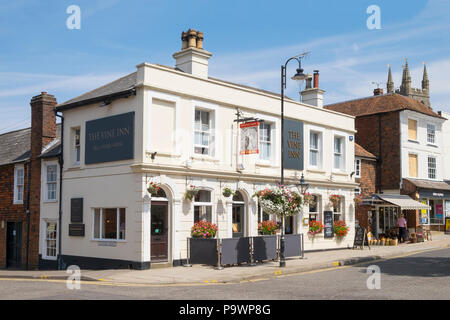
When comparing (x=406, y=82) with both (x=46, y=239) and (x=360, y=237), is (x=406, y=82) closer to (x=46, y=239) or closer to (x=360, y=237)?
(x=360, y=237)

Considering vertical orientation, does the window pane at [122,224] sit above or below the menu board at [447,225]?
above

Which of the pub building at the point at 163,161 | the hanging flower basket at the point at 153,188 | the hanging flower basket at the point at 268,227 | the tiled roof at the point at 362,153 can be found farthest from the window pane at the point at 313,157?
the hanging flower basket at the point at 153,188

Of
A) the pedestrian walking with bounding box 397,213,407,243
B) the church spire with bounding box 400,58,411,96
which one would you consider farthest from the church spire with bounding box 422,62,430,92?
the pedestrian walking with bounding box 397,213,407,243

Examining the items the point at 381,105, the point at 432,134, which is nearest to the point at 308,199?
the point at 381,105

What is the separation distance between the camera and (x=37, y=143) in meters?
22.0

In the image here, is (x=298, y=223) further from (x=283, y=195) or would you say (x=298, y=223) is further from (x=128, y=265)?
(x=128, y=265)

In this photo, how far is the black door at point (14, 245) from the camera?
2252 centimetres

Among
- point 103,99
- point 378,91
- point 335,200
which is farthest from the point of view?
point 378,91

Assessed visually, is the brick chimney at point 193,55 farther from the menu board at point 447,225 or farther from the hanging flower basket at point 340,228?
the menu board at point 447,225

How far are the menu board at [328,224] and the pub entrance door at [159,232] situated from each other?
9.71 m

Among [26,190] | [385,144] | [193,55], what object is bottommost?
[26,190]

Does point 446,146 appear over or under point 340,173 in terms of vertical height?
over

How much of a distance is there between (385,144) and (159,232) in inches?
809
